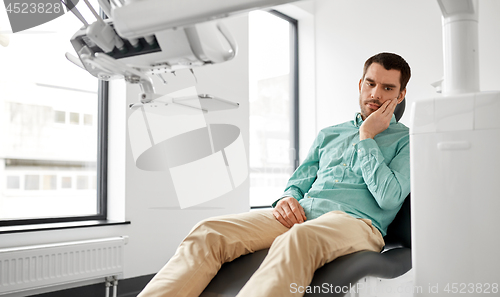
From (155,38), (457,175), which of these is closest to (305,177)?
(457,175)

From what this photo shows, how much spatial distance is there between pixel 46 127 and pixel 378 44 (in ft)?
8.37

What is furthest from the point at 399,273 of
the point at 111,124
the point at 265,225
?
the point at 111,124

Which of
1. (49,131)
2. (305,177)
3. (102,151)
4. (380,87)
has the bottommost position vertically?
(305,177)

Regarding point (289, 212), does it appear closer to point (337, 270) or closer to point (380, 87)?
point (337, 270)

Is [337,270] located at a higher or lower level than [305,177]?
lower

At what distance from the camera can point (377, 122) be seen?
1632 millimetres

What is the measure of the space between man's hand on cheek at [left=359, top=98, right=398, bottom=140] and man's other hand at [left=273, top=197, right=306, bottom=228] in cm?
35

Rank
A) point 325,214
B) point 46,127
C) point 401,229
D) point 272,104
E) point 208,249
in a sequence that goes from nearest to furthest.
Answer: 1. point 208,249
2. point 325,214
3. point 401,229
4. point 46,127
5. point 272,104

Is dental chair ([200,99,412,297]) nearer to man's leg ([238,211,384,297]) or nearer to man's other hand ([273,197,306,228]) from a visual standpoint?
man's leg ([238,211,384,297])

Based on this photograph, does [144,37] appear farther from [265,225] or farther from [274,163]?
[274,163]

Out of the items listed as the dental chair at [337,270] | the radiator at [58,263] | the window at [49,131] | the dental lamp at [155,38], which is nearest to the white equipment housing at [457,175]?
the dental chair at [337,270]

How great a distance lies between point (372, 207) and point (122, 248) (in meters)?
1.44

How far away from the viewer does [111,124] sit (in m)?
2.64

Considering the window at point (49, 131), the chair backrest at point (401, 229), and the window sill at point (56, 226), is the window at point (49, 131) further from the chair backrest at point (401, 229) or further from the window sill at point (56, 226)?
the chair backrest at point (401, 229)
